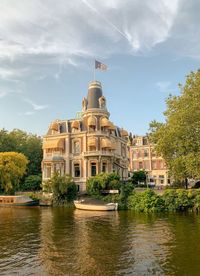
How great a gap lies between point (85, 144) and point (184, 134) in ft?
73.5

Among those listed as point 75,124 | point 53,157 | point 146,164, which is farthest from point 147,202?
point 146,164

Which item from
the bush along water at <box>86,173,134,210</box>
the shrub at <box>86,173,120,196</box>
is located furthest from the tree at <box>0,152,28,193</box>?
the shrub at <box>86,173,120,196</box>

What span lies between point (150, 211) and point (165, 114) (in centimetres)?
1310

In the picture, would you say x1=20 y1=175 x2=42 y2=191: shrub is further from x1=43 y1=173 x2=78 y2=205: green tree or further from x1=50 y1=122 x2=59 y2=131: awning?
x1=43 y1=173 x2=78 y2=205: green tree

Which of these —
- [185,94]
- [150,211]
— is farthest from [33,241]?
[185,94]

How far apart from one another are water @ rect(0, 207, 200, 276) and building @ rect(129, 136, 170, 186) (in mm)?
41623

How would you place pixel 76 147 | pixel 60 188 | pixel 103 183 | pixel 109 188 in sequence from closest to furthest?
pixel 103 183, pixel 109 188, pixel 60 188, pixel 76 147

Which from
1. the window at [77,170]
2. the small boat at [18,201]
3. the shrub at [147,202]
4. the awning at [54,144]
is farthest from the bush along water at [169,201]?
the awning at [54,144]

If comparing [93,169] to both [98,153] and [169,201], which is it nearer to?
[98,153]

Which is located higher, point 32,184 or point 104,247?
point 32,184

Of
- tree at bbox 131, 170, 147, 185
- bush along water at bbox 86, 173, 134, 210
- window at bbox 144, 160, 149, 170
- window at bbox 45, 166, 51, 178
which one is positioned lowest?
bush along water at bbox 86, 173, 134, 210

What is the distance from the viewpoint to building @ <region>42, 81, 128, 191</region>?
182ft

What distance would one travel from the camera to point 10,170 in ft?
175

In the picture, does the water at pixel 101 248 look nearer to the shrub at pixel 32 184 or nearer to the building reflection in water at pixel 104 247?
the building reflection in water at pixel 104 247
